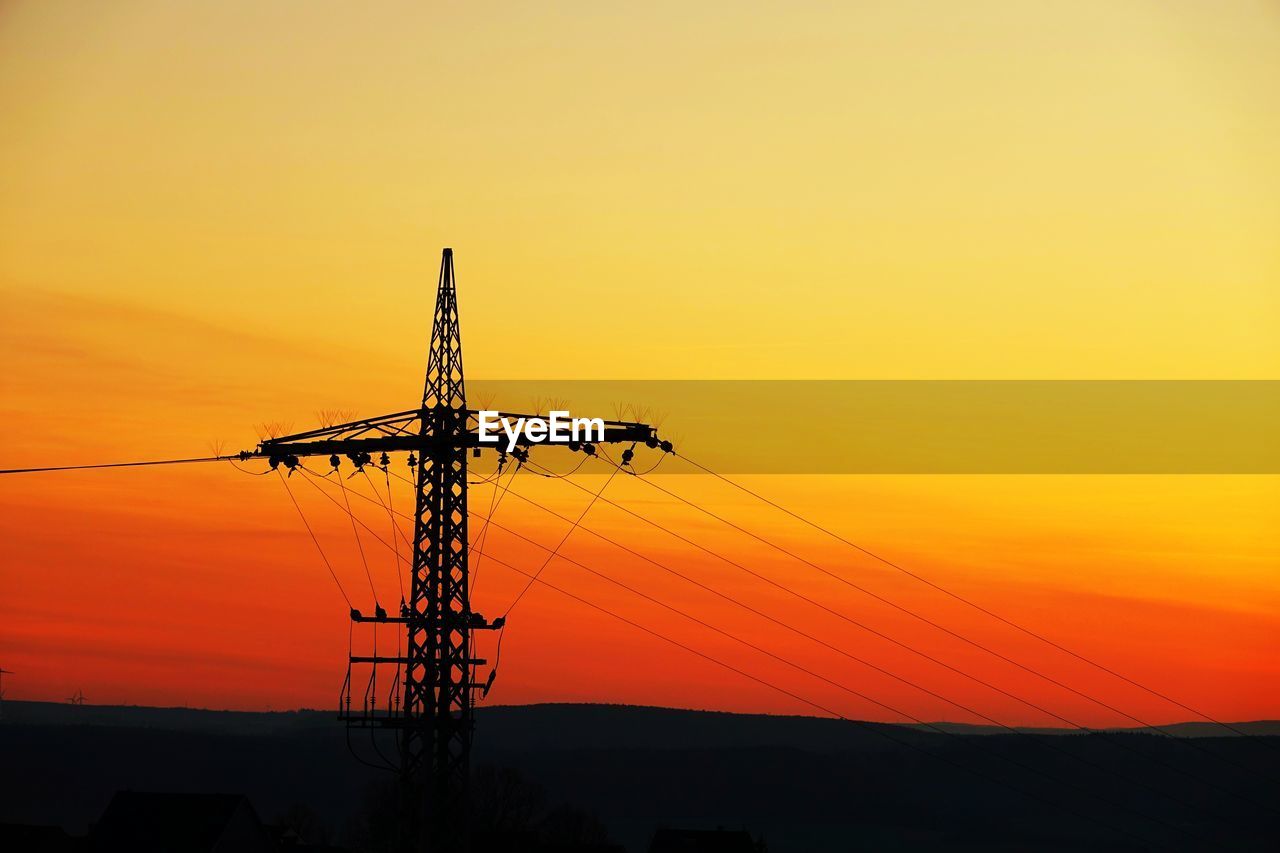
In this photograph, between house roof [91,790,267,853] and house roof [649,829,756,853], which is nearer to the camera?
house roof [91,790,267,853]

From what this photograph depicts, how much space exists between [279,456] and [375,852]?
80.9 meters

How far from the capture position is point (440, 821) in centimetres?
5491

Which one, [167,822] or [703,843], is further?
[167,822]

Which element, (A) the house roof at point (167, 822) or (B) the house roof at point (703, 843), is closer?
(A) the house roof at point (167, 822)

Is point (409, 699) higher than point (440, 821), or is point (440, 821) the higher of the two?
point (409, 699)

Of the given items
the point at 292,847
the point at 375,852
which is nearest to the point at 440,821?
the point at 375,852

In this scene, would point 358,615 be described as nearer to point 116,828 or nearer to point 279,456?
point 279,456

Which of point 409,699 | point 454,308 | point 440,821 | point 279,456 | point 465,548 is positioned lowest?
point 440,821

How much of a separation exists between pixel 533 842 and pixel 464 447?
92777mm

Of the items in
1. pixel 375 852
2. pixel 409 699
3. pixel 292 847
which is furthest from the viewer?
pixel 292 847

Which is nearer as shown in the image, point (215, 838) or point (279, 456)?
point (279, 456)

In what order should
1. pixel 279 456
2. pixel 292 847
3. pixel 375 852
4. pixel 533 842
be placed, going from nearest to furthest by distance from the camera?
pixel 279 456
pixel 375 852
pixel 533 842
pixel 292 847

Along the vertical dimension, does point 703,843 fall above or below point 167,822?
above

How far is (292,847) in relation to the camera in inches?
6063
